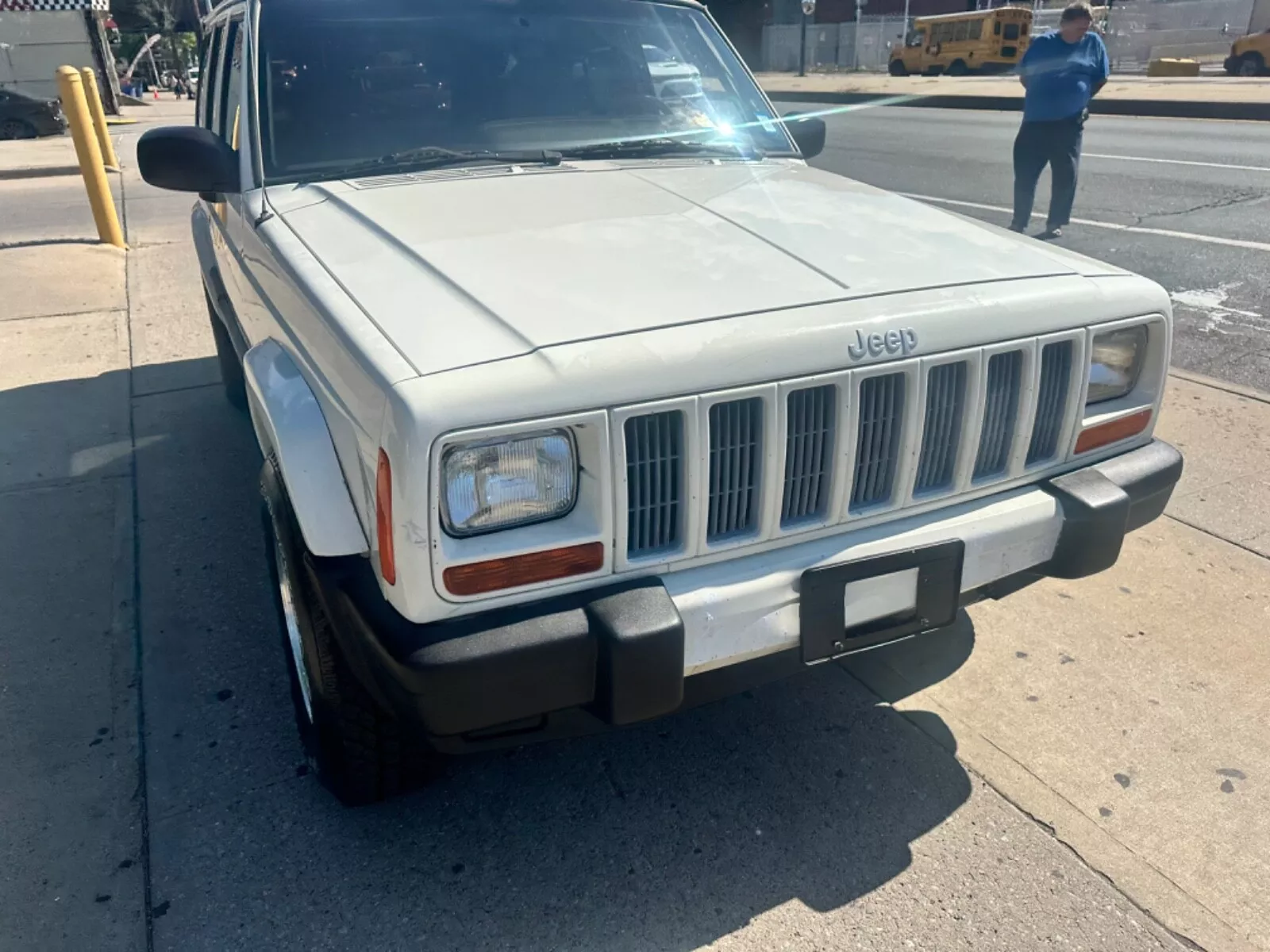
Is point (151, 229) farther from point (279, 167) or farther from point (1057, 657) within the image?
point (1057, 657)

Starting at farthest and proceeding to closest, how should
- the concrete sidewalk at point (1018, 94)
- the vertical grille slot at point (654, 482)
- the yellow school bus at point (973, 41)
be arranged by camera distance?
1. the yellow school bus at point (973, 41)
2. the concrete sidewalk at point (1018, 94)
3. the vertical grille slot at point (654, 482)

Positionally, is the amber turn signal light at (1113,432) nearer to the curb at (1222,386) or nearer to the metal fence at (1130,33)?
the curb at (1222,386)

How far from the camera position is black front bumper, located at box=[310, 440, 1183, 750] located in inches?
75.5

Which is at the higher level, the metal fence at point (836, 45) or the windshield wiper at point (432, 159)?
the windshield wiper at point (432, 159)

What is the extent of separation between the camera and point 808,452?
218cm

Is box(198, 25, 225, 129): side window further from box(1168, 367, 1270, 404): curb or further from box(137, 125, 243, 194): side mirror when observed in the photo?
box(1168, 367, 1270, 404): curb

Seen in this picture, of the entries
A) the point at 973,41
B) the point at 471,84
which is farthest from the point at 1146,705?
the point at 973,41

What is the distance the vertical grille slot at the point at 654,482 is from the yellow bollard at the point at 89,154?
8738 millimetres

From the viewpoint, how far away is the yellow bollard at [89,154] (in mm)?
8945

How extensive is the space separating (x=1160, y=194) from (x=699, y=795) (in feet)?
32.3

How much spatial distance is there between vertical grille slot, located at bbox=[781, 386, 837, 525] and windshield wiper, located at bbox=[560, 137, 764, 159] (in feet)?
5.29

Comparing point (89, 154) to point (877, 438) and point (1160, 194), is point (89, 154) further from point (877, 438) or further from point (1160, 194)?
point (1160, 194)

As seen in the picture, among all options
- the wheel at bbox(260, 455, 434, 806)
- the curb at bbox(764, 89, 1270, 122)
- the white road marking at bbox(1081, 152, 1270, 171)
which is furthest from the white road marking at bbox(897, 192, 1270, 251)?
the curb at bbox(764, 89, 1270, 122)

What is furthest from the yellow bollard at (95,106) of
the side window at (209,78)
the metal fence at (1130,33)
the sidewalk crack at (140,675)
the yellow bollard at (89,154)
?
the metal fence at (1130,33)
